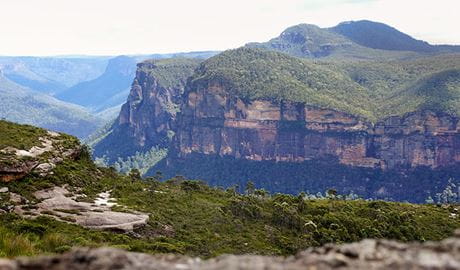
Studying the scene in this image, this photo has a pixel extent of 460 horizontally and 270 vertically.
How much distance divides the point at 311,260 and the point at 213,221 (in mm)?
45949

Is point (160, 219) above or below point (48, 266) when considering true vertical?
below

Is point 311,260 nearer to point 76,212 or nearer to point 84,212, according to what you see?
point 76,212

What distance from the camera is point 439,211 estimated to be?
86.4m

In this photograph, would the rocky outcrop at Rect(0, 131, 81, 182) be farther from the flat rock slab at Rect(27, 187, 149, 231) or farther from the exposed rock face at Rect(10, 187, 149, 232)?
the flat rock slab at Rect(27, 187, 149, 231)

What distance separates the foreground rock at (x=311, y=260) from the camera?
27.3 feet

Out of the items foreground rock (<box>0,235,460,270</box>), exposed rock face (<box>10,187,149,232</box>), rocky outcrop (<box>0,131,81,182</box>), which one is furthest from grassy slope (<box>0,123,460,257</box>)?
foreground rock (<box>0,235,460,270</box>)

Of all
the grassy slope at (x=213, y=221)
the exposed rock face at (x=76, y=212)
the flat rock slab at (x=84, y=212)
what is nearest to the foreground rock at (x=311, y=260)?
the grassy slope at (x=213, y=221)

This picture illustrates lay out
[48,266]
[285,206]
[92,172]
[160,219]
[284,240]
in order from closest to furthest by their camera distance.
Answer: [48,266]
[160,219]
[284,240]
[92,172]
[285,206]

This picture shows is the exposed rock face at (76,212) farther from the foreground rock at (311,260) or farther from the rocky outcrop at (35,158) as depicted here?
the foreground rock at (311,260)

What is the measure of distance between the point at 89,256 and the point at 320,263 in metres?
4.24

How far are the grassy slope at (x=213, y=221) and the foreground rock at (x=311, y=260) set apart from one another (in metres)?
23.9

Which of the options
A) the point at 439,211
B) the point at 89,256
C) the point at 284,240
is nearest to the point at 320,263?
the point at 89,256

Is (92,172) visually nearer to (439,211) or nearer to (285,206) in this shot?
(285,206)

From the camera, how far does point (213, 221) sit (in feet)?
178
